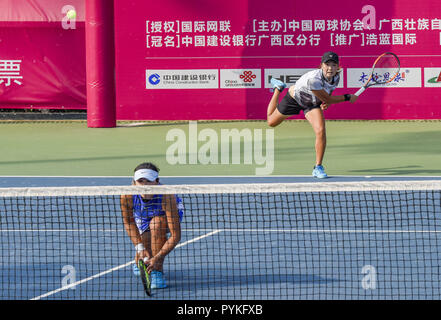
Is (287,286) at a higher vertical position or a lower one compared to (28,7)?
lower

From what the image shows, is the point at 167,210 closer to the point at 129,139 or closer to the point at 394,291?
the point at 394,291

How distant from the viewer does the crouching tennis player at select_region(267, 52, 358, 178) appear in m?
11.5

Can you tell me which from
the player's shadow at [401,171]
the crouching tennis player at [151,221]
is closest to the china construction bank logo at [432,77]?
the player's shadow at [401,171]

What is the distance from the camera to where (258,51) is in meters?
19.5

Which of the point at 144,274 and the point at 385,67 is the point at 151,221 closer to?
the point at 144,274

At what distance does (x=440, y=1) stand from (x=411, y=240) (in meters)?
12.2

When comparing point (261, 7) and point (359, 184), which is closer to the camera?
point (359, 184)

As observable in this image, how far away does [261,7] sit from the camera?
1947 cm

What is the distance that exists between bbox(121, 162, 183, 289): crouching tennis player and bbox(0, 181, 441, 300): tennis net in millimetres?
214

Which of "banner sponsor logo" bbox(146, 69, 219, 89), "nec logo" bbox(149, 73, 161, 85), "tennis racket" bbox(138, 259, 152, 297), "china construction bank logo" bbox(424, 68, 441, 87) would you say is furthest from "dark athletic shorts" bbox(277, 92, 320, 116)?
"nec logo" bbox(149, 73, 161, 85)

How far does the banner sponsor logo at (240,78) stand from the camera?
64.2 ft

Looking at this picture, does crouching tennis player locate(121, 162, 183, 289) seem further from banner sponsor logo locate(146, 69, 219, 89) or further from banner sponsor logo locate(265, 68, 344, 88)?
banner sponsor logo locate(146, 69, 219, 89)
